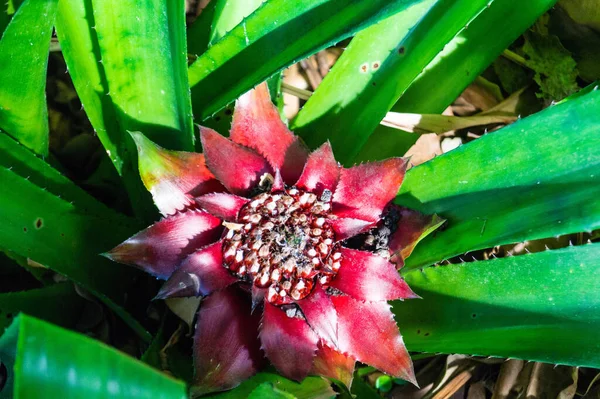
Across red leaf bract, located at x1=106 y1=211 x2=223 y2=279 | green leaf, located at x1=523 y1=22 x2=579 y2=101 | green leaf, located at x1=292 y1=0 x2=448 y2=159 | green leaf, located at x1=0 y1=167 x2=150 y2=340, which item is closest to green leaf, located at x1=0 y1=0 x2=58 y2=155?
green leaf, located at x1=0 y1=167 x2=150 y2=340

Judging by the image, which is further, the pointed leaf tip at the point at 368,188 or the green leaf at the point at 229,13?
the green leaf at the point at 229,13

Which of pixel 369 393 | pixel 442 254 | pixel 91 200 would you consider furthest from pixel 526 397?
pixel 91 200

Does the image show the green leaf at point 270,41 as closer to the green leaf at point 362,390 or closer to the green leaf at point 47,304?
the green leaf at point 47,304

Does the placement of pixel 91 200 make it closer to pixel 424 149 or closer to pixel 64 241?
pixel 64 241

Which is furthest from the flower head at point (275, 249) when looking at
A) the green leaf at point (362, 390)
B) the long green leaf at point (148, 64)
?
the green leaf at point (362, 390)

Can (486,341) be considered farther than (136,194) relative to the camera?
No
